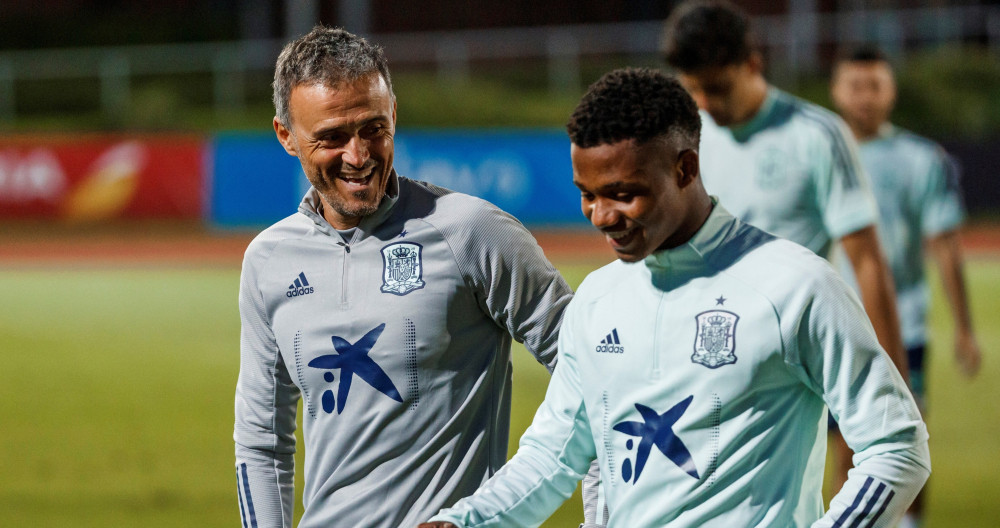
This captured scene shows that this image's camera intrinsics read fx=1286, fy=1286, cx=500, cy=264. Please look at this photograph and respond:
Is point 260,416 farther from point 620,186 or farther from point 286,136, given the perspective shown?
point 620,186

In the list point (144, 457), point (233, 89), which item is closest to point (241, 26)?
point (233, 89)

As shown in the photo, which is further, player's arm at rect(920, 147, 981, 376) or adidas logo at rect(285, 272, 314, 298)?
player's arm at rect(920, 147, 981, 376)

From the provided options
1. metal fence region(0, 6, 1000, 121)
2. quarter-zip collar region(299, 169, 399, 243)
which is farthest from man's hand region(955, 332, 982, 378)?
metal fence region(0, 6, 1000, 121)

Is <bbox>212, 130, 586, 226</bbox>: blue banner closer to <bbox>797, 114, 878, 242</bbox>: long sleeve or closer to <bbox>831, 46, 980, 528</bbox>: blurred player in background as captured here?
<bbox>831, 46, 980, 528</bbox>: blurred player in background

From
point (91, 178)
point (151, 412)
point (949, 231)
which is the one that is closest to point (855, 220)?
point (949, 231)

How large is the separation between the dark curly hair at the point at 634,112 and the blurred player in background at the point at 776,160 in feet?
6.10

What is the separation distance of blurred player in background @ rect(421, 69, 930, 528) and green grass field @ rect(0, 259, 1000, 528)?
13.6 ft

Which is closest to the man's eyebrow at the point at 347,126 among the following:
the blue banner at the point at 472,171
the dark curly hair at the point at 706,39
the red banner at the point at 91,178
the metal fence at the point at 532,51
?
the dark curly hair at the point at 706,39

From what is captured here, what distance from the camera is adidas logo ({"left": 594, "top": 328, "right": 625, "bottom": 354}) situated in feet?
8.11

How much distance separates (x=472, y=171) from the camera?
70.0 feet

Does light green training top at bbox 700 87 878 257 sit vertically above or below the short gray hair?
below

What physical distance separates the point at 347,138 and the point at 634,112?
0.79 metres

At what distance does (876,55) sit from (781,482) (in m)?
4.60

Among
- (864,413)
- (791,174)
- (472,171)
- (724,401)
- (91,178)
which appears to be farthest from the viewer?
(91,178)
